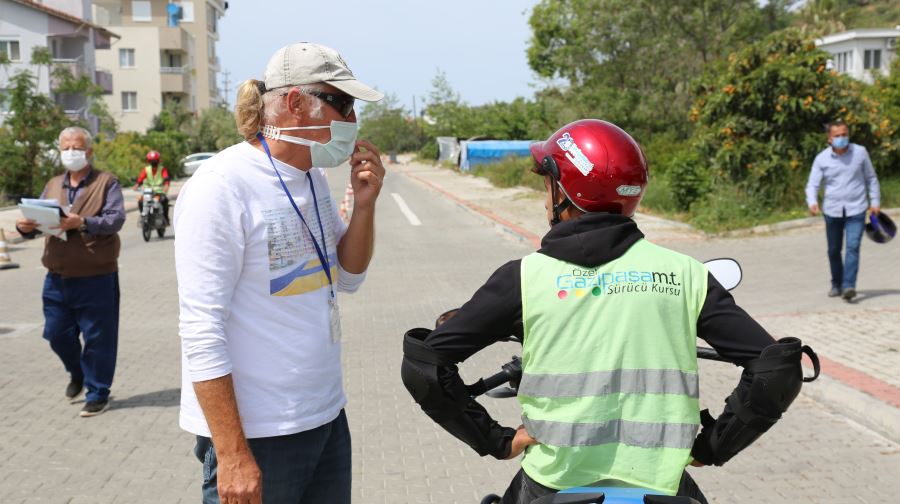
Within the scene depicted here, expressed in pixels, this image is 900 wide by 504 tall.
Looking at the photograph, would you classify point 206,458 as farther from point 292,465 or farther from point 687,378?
point 687,378

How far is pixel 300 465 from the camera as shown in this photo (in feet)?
9.42

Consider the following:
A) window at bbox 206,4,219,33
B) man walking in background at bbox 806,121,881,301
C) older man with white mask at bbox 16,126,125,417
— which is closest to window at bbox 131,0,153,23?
window at bbox 206,4,219,33

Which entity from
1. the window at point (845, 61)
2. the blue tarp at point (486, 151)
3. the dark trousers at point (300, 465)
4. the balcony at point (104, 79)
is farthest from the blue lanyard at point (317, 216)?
the window at point (845, 61)

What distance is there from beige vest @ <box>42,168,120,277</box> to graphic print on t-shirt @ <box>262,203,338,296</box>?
4510mm

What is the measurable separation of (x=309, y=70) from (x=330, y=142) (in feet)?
0.81

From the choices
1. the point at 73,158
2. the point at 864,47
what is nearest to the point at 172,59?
the point at 864,47

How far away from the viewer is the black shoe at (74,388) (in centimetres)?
750

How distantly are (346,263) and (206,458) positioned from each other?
774 mm

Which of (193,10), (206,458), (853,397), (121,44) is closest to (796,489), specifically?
(853,397)

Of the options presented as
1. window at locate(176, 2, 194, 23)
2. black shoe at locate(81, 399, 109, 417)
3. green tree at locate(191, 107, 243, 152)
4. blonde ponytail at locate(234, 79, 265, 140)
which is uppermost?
window at locate(176, 2, 194, 23)

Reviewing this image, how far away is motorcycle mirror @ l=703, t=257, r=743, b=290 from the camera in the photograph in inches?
106

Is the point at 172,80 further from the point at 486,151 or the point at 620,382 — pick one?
the point at 620,382

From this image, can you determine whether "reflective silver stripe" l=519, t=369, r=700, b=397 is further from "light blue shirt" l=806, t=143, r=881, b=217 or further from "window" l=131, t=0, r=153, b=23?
"window" l=131, t=0, r=153, b=23

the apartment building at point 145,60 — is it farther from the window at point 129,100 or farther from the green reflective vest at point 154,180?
the green reflective vest at point 154,180
